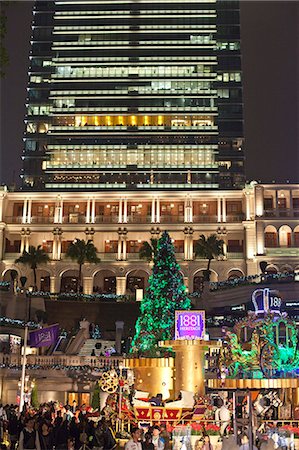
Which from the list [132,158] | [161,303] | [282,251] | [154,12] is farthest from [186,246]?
[154,12]

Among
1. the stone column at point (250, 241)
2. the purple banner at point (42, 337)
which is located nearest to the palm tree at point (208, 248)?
the stone column at point (250, 241)

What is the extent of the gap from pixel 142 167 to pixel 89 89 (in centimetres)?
1795

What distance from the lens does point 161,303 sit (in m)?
37.8

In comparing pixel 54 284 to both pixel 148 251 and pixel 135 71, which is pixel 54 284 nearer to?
pixel 148 251

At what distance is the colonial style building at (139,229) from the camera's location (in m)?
81.6

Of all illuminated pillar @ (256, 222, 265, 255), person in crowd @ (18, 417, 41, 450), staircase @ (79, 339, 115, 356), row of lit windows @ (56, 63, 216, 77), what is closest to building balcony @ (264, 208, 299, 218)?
illuminated pillar @ (256, 222, 265, 255)

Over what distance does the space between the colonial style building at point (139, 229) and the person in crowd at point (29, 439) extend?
6812cm

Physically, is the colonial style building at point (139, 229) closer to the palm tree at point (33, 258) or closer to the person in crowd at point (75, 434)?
the palm tree at point (33, 258)

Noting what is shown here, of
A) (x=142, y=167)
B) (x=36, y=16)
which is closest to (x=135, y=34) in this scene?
(x=36, y=16)

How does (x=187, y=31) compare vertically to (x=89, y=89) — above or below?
above

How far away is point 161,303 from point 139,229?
4847cm

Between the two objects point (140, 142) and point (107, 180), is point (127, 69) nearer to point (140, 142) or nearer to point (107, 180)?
point (140, 142)

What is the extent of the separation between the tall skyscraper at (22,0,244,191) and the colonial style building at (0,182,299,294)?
8.04 meters

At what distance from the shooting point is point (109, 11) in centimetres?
11669
